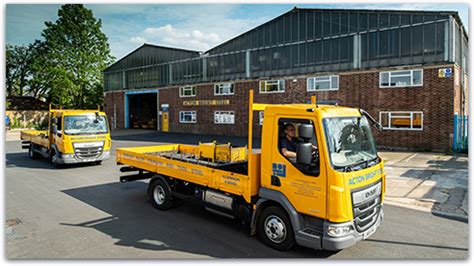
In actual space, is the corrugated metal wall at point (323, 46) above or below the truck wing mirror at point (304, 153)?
above

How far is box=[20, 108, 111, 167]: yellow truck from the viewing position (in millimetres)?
13281

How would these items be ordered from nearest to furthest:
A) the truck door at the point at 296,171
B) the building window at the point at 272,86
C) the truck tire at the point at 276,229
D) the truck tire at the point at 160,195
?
the truck door at the point at 296,171 → the truck tire at the point at 276,229 → the truck tire at the point at 160,195 → the building window at the point at 272,86

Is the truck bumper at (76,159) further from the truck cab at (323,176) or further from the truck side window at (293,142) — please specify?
the truck side window at (293,142)

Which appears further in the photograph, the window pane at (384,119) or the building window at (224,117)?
the building window at (224,117)

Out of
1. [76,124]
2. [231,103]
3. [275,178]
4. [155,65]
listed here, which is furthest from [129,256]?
[155,65]

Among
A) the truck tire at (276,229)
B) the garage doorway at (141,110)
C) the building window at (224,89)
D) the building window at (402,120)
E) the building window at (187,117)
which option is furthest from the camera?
the garage doorway at (141,110)

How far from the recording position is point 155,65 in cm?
3747

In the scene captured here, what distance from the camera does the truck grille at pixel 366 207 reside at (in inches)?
200

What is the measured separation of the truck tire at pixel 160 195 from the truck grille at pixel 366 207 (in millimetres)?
4086

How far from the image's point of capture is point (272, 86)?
27.1 meters

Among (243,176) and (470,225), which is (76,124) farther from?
(470,225)

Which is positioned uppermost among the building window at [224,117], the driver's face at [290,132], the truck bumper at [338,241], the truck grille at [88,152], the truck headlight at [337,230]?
the building window at [224,117]

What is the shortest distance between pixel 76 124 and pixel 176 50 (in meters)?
22.9

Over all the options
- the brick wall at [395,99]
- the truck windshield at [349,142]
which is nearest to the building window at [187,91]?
the brick wall at [395,99]
